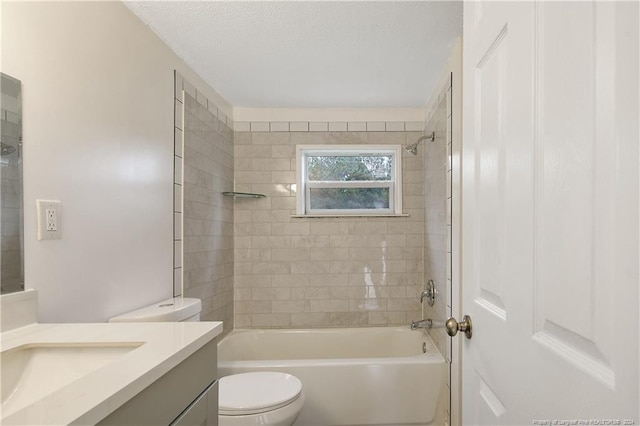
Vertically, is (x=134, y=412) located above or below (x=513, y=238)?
below

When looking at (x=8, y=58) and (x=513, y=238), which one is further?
(x=8, y=58)

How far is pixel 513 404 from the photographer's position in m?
0.80

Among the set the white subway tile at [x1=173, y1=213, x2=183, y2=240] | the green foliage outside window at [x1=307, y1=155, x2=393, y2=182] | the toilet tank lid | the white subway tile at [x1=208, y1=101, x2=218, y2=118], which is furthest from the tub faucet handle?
the white subway tile at [x1=208, y1=101, x2=218, y2=118]

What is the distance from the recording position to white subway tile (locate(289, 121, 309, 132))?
346 cm

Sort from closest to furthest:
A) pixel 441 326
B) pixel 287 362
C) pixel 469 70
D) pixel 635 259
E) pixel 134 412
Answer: pixel 635 259 < pixel 134 412 < pixel 469 70 < pixel 287 362 < pixel 441 326

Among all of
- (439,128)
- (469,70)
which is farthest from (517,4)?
(439,128)

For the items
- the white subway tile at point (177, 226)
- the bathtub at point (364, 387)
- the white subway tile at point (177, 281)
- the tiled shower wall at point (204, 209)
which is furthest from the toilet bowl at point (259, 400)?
the white subway tile at point (177, 226)

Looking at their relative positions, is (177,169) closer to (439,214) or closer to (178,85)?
(178,85)

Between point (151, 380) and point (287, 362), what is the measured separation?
5.67 ft

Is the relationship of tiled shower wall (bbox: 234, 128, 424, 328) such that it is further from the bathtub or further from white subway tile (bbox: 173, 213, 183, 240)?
white subway tile (bbox: 173, 213, 183, 240)

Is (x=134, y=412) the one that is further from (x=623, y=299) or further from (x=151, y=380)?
(x=623, y=299)

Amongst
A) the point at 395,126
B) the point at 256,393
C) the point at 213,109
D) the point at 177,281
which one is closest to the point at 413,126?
the point at 395,126

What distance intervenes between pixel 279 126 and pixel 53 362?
105 inches

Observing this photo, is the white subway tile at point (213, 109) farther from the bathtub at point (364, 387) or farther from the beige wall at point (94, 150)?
the bathtub at point (364, 387)
